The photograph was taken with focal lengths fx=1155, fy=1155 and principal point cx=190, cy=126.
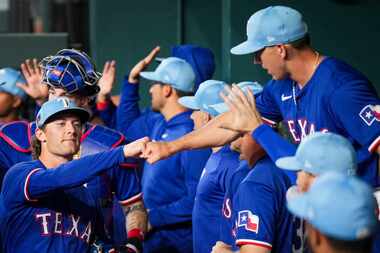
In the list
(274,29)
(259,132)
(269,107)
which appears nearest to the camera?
(259,132)

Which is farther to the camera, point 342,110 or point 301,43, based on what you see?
point 301,43

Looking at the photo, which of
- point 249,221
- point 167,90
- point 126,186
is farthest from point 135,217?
point 167,90

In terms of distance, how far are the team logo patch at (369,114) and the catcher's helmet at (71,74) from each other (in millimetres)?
1418

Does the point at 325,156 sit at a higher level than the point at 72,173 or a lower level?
higher

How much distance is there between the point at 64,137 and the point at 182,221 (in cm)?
198

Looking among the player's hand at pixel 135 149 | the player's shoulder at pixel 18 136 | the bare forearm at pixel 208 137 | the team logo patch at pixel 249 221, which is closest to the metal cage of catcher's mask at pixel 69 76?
the player's shoulder at pixel 18 136

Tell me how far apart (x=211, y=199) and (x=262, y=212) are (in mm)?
995

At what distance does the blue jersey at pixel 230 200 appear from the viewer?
5281mm

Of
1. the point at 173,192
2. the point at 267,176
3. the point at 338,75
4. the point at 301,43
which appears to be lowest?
the point at 173,192

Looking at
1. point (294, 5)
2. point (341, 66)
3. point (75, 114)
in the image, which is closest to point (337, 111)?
point (341, 66)

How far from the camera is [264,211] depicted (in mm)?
4762

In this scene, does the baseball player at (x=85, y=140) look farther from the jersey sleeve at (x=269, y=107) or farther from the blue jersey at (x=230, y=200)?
the jersey sleeve at (x=269, y=107)

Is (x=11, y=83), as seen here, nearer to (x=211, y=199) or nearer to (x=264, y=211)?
(x=211, y=199)

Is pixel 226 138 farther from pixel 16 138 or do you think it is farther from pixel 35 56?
pixel 35 56
